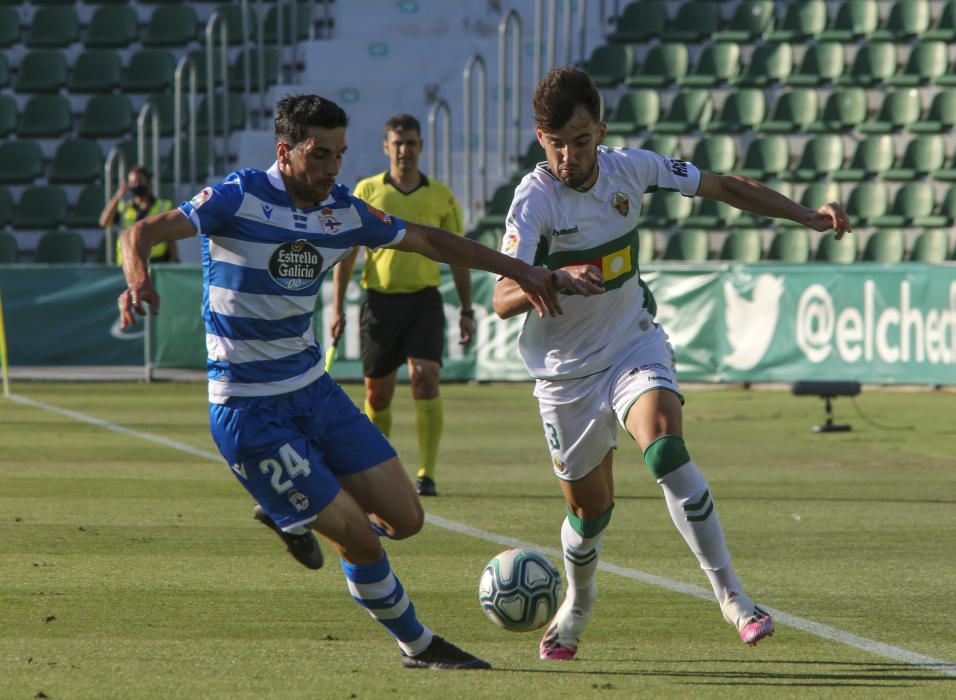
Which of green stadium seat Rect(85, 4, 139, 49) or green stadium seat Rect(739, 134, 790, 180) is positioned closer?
green stadium seat Rect(739, 134, 790, 180)

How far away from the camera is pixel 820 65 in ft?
77.4

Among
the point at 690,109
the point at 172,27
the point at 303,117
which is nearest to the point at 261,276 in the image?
the point at 303,117

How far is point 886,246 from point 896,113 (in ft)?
8.52

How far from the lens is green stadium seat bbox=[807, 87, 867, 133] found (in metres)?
23.0

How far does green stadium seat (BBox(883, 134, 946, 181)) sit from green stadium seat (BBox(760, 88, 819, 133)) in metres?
1.57

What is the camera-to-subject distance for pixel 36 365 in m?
20.8

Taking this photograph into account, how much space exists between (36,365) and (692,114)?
9896 millimetres

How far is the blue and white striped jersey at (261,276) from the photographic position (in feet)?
18.7

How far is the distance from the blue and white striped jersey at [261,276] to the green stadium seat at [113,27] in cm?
2284

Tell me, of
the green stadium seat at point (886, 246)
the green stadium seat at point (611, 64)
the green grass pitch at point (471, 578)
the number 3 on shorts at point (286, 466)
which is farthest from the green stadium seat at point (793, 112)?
the number 3 on shorts at point (286, 466)

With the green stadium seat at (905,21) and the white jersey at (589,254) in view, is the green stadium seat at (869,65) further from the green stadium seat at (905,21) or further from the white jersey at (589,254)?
the white jersey at (589,254)

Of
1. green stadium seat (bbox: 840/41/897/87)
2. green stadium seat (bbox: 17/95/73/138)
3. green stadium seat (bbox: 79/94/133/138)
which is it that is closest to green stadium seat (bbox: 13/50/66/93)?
green stadium seat (bbox: 17/95/73/138)

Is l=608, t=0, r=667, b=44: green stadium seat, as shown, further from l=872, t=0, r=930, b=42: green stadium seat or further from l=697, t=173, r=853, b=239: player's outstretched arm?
l=697, t=173, r=853, b=239: player's outstretched arm

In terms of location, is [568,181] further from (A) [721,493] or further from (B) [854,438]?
(B) [854,438]
